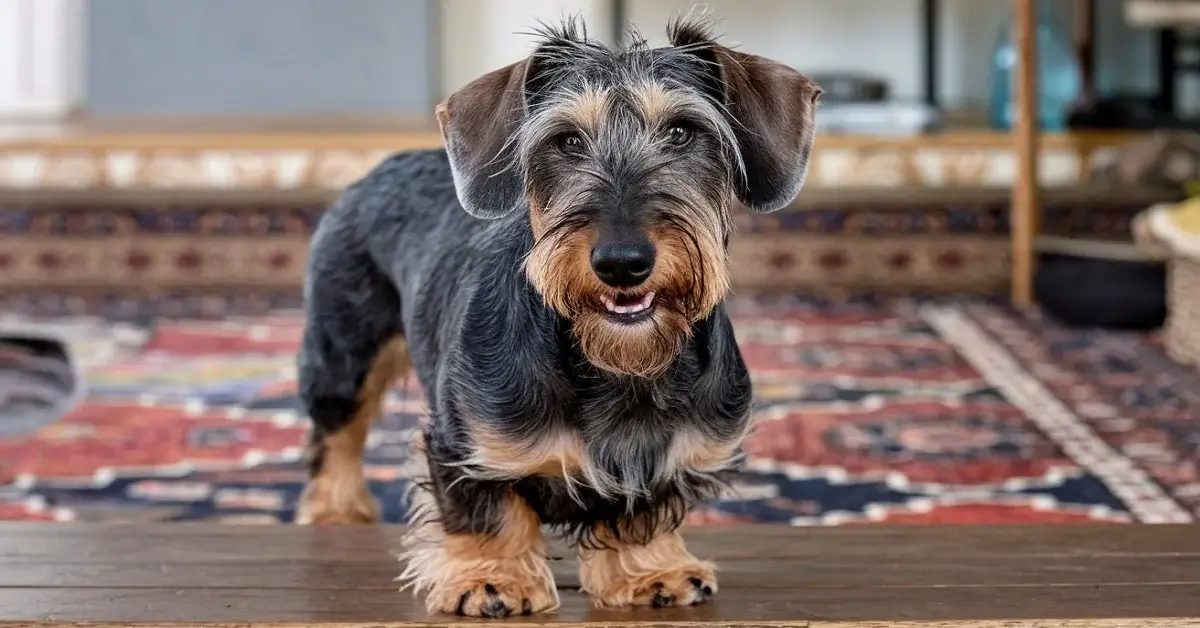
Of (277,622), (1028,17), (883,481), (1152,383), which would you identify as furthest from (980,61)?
(277,622)

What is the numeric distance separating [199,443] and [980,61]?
4869 millimetres

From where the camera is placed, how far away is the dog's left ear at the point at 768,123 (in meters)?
1.85

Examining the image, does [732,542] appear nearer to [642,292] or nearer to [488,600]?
[488,600]

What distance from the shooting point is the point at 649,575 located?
1959mm

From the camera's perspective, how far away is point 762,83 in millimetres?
1865

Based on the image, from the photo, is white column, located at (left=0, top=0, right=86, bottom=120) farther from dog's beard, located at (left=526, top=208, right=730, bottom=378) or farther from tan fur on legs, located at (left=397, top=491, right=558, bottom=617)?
dog's beard, located at (left=526, top=208, right=730, bottom=378)

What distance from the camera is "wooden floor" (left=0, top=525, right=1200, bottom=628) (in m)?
1.87

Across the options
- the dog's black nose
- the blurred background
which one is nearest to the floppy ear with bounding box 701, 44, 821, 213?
the dog's black nose

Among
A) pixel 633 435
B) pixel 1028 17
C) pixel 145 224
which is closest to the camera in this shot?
pixel 633 435

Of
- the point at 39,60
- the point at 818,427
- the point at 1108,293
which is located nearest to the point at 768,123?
the point at 818,427

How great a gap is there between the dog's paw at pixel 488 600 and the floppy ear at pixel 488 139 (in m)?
0.48

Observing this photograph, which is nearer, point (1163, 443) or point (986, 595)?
point (986, 595)

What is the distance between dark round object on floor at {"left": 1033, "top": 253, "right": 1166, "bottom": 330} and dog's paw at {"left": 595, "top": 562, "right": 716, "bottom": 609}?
3433mm

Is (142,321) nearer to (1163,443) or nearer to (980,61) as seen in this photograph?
(1163,443)
